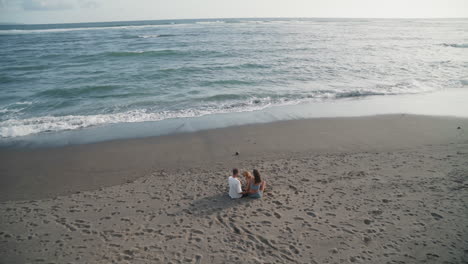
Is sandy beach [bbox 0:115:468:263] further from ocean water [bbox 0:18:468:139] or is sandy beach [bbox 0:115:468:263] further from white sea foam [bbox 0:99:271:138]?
ocean water [bbox 0:18:468:139]

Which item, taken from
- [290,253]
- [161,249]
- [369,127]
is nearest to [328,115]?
[369,127]

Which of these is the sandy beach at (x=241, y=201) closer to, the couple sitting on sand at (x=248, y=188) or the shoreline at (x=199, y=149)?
the shoreline at (x=199, y=149)

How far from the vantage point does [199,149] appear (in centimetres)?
940

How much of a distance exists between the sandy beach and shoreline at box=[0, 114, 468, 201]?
0.06m

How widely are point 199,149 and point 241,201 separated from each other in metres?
3.48

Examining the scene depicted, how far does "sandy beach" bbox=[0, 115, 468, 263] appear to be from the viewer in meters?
4.99

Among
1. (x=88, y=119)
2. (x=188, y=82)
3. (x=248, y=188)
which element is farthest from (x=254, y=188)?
(x=188, y=82)

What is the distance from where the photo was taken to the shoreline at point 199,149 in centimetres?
772

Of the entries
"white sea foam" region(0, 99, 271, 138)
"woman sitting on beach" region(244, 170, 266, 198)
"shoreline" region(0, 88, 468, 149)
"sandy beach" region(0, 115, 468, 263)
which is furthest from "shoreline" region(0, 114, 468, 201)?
"white sea foam" region(0, 99, 271, 138)

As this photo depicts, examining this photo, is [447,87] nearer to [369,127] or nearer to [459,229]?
[369,127]

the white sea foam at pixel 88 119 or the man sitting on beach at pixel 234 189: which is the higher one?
the white sea foam at pixel 88 119

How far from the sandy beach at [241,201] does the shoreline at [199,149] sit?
0.20 feet

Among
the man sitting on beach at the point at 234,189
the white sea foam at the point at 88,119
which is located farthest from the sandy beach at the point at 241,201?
the white sea foam at the point at 88,119

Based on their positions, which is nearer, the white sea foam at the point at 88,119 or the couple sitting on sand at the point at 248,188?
the couple sitting on sand at the point at 248,188
